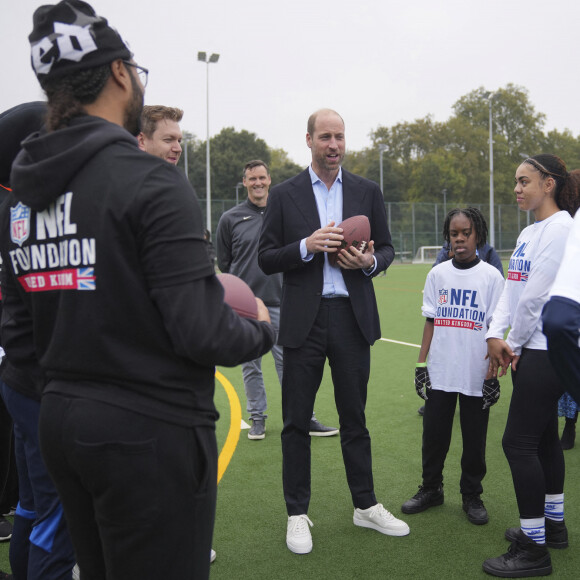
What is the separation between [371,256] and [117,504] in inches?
94.2

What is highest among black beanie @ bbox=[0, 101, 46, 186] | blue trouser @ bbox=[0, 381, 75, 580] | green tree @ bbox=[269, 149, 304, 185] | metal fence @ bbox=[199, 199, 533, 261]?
green tree @ bbox=[269, 149, 304, 185]

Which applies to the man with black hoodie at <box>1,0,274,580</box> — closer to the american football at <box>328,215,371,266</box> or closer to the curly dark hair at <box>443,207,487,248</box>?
the american football at <box>328,215,371,266</box>

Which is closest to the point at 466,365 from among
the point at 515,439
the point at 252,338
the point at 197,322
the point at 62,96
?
the point at 515,439

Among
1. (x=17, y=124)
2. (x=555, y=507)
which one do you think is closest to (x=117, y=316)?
(x=17, y=124)

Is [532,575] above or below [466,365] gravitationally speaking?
below

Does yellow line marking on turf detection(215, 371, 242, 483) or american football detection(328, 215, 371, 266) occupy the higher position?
american football detection(328, 215, 371, 266)

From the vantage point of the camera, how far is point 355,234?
3.67m

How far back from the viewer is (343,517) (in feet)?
13.0

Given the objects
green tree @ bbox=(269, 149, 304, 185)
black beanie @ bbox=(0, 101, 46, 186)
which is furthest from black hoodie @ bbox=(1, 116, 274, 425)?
green tree @ bbox=(269, 149, 304, 185)

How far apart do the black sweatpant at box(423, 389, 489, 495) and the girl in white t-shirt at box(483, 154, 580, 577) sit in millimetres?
489

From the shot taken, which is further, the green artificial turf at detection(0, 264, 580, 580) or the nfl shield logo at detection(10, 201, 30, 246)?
the green artificial turf at detection(0, 264, 580, 580)

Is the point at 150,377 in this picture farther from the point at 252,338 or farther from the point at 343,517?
the point at 343,517

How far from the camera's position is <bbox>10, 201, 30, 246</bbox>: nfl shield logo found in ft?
5.74

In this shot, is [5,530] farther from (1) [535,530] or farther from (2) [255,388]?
(1) [535,530]
